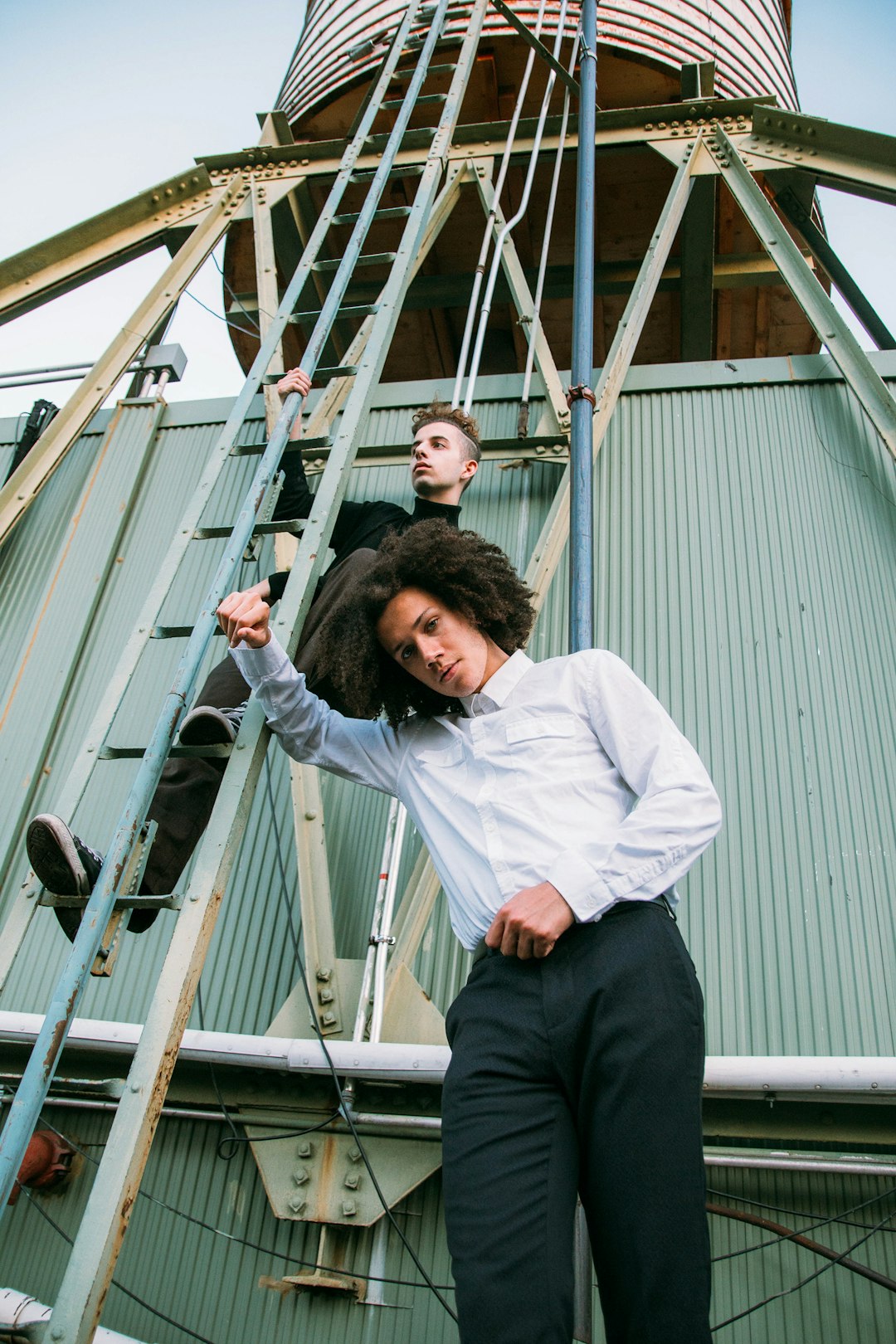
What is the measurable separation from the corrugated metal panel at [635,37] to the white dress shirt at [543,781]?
5468 mm

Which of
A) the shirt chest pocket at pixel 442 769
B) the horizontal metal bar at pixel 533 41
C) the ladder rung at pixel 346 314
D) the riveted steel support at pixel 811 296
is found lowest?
the shirt chest pocket at pixel 442 769

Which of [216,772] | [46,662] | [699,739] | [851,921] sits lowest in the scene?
[216,772]

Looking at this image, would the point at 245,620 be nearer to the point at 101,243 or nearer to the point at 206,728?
the point at 206,728

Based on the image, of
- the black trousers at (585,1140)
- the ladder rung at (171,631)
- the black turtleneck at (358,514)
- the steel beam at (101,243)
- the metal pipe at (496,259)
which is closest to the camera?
the black trousers at (585,1140)

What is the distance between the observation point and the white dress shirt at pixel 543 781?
1874 millimetres

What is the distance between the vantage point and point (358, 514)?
383cm

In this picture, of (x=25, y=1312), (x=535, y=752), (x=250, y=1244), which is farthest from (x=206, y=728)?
(x=250, y=1244)

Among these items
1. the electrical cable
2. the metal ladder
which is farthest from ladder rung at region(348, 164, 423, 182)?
the electrical cable

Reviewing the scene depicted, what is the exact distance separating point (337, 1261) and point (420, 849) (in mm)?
1396

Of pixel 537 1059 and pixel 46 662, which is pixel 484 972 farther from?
pixel 46 662

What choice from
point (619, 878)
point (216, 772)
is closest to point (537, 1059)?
point (619, 878)

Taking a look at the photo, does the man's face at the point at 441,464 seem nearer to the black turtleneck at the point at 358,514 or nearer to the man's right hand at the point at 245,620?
the black turtleneck at the point at 358,514

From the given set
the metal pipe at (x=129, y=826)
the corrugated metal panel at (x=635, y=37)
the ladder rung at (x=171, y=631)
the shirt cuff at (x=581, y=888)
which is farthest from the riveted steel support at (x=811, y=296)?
the shirt cuff at (x=581, y=888)

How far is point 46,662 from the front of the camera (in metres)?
4.97
